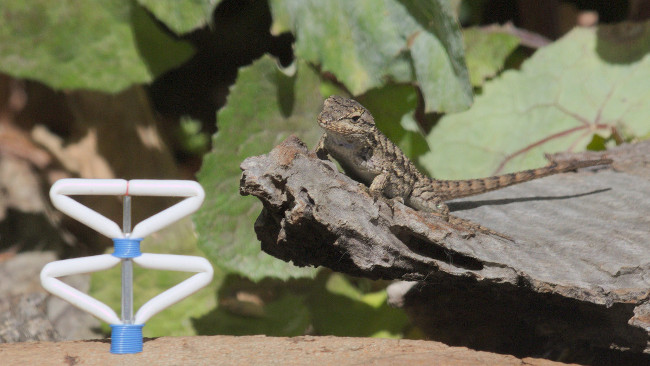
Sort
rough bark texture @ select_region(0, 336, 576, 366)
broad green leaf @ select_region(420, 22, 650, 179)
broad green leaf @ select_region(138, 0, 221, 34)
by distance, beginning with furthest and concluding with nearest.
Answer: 1. broad green leaf @ select_region(420, 22, 650, 179)
2. broad green leaf @ select_region(138, 0, 221, 34)
3. rough bark texture @ select_region(0, 336, 576, 366)

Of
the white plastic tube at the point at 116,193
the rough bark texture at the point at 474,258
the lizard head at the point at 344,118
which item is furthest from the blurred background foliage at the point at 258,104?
the white plastic tube at the point at 116,193

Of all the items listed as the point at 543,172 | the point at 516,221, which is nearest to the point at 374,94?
the point at 543,172

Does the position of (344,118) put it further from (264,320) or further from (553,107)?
(553,107)

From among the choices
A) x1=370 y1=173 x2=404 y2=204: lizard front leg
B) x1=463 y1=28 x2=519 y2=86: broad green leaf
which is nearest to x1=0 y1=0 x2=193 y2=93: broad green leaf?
x1=370 y1=173 x2=404 y2=204: lizard front leg

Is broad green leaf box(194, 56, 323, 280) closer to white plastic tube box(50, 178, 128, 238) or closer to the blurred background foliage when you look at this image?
the blurred background foliage

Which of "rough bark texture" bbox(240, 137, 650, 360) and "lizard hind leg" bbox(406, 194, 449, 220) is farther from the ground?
"lizard hind leg" bbox(406, 194, 449, 220)

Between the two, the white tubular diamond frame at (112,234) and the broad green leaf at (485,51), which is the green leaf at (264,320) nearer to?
the white tubular diamond frame at (112,234)

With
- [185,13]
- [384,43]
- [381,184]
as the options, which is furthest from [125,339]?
[384,43]
